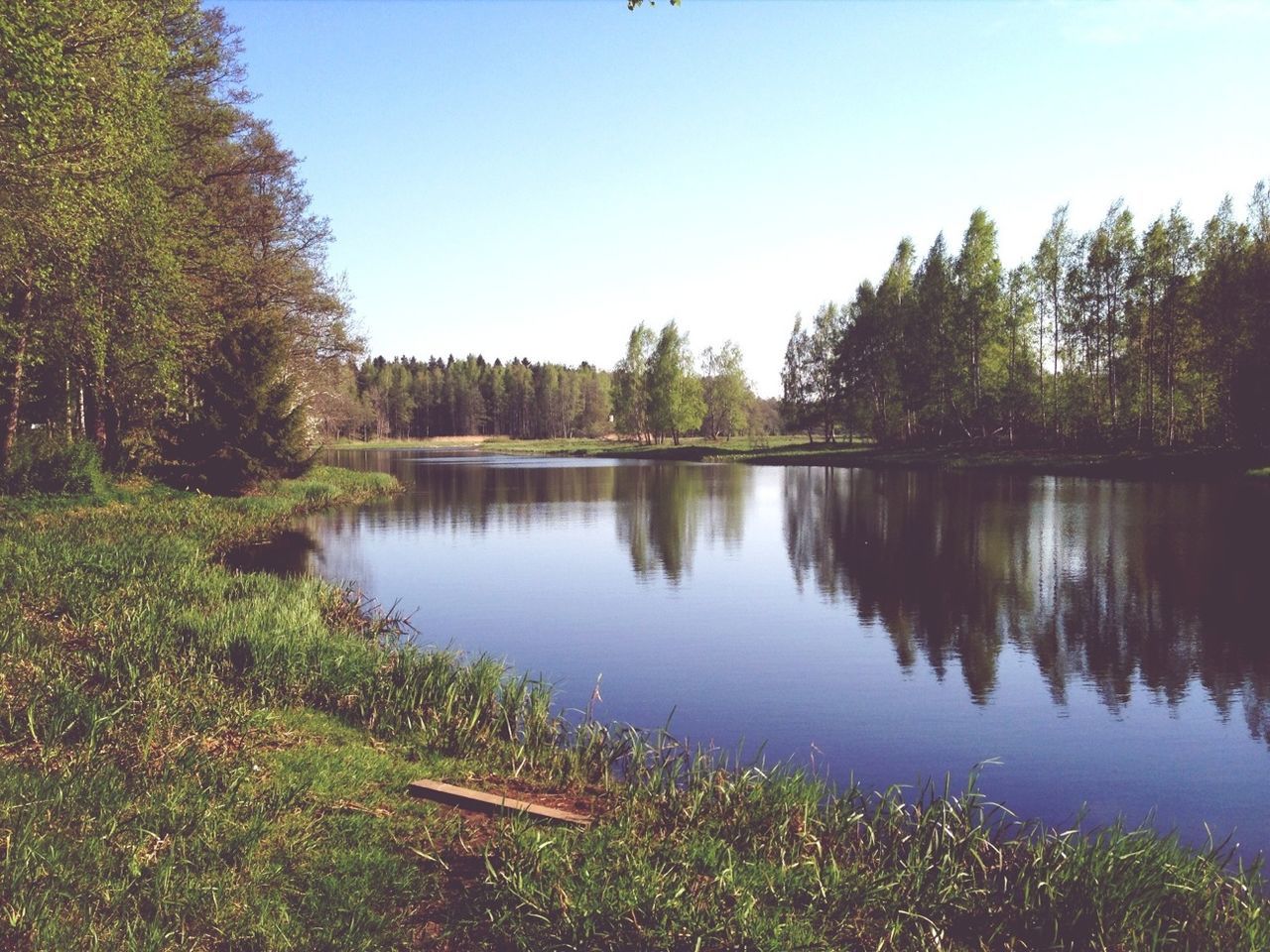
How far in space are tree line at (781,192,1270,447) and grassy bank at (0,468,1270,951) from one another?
147 feet

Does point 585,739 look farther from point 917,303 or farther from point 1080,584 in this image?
point 917,303

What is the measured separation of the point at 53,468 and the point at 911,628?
77.7 ft

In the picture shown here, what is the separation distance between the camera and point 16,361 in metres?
22.8

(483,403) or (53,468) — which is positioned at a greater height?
(483,403)

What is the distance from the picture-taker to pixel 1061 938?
17.0 ft

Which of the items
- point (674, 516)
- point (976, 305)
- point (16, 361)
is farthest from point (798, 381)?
point (16, 361)

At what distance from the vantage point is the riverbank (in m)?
44.8

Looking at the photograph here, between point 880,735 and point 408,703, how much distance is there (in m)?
5.48

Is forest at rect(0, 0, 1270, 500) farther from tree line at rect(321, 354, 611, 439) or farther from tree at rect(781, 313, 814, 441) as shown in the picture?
tree line at rect(321, 354, 611, 439)

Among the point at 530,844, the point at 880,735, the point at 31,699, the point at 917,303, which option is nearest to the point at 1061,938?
the point at 530,844

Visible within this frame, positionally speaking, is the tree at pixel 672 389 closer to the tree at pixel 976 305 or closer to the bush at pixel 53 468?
the tree at pixel 976 305

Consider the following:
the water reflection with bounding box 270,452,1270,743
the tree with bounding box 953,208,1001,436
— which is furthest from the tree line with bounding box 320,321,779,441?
the water reflection with bounding box 270,452,1270,743

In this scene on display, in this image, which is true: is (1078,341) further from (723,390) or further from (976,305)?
(723,390)

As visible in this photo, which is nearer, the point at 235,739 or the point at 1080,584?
the point at 235,739
